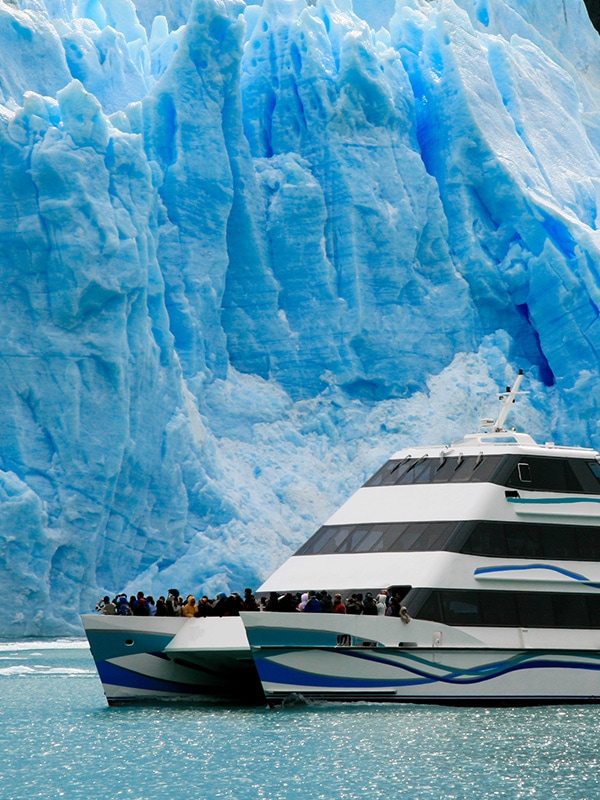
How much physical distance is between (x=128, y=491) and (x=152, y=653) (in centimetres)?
1258

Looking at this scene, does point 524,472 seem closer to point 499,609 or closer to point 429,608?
point 499,609

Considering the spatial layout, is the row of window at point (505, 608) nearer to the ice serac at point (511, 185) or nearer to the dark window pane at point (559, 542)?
the dark window pane at point (559, 542)

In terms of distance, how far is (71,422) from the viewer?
2866cm

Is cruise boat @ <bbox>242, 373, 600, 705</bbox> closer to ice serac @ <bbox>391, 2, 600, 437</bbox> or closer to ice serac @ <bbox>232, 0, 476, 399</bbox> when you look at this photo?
ice serac @ <bbox>232, 0, 476, 399</bbox>

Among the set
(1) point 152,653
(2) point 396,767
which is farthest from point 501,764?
(1) point 152,653

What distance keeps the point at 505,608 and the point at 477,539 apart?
2.70 ft

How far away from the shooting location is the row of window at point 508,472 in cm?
1681

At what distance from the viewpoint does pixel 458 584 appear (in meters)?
15.9

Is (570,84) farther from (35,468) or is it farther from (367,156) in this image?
(35,468)

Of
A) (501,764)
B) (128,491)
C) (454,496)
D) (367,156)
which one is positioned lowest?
(128,491)

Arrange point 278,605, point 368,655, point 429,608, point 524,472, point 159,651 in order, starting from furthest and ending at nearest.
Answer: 1. point 159,651
2. point 524,472
3. point 278,605
4. point 429,608
5. point 368,655

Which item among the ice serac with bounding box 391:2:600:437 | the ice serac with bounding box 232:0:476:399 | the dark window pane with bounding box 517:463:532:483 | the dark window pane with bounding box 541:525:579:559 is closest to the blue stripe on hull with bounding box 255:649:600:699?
the dark window pane with bounding box 541:525:579:559

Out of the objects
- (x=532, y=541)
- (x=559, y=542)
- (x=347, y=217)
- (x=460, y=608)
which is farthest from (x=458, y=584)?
(x=347, y=217)

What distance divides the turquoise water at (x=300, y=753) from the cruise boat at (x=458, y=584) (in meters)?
0.36
